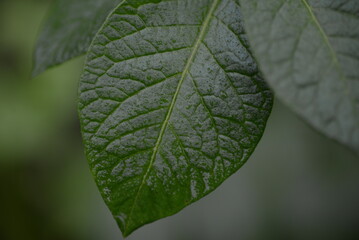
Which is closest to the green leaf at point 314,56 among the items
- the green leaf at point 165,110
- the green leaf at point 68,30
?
the green leaf at point 165,110

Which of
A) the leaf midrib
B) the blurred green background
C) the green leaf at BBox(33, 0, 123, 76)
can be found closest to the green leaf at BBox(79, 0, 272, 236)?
the leaf midrib

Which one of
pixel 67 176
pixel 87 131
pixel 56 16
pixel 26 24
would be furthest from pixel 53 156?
pixel 87 131

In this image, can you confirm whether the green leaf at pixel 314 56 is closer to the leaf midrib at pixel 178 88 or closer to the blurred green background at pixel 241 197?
the leaf midrib at pixel 178 88

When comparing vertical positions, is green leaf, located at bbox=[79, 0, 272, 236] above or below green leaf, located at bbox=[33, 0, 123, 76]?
below

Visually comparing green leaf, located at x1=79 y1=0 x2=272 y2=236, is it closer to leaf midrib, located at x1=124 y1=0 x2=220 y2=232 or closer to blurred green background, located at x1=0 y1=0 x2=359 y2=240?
leaf midrib, located at x1=124 y1=0 x2=220 y2=232

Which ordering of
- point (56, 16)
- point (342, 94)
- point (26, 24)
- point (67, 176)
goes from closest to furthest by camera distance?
point (342, 94)
point (56, 16)
point (26, 24)
point (67, 176)

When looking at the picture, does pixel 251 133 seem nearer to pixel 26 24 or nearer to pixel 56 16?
pixel 56 16
